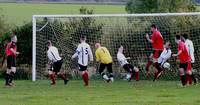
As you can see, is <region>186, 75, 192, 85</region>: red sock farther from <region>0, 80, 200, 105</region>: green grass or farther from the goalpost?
the goalpost

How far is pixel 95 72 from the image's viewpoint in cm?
3447

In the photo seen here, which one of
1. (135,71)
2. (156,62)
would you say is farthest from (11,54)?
(135,71)

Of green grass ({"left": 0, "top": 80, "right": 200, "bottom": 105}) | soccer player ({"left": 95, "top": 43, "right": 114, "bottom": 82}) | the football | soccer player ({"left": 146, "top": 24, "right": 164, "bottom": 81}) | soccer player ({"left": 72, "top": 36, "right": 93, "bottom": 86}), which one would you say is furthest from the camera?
the football

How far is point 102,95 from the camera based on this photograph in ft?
78.2

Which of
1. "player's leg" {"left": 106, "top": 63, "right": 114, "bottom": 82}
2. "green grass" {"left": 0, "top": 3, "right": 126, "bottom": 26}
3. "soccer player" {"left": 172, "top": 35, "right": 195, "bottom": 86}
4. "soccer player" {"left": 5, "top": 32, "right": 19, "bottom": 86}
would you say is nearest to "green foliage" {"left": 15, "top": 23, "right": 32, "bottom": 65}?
"player's leg" {"left": 106, "top": 63, "right": 114, "bottom": 82}

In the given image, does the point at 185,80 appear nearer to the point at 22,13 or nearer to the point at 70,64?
the point at 70,64

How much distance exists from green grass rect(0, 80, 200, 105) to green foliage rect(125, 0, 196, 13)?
11281 millimetres

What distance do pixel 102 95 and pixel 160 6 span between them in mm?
16153

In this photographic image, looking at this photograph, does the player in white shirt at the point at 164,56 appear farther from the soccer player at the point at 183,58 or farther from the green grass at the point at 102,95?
the soccer player at the point at 183,58

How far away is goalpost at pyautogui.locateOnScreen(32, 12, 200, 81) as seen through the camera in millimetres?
33156

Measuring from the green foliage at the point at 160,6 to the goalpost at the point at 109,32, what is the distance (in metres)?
4.97

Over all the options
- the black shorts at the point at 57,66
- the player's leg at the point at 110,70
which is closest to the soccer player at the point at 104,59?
the player's leg at the point at 110,70

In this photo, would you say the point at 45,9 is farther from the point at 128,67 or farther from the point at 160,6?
the point at 128,67

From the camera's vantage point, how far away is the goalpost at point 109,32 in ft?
109
